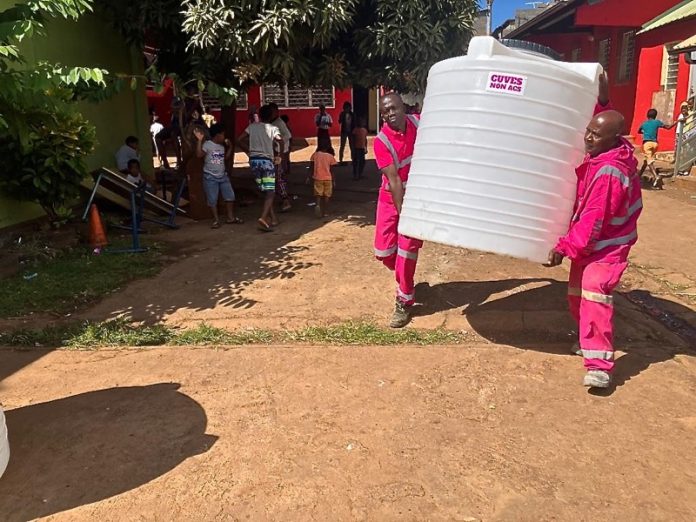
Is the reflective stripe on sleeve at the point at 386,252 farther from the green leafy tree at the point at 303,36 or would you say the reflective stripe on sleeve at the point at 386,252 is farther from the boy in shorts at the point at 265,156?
the boy in shorts at the point at 265,156

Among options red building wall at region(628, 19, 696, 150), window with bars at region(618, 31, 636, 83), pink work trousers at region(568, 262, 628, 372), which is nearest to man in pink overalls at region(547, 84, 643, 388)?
pink work trousers at region(568, 262, 628, 372)

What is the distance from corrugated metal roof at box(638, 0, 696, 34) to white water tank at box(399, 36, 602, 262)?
1130cm

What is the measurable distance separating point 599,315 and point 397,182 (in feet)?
5.60

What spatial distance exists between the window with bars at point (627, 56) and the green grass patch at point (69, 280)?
14.2m

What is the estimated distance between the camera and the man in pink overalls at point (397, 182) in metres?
4.41

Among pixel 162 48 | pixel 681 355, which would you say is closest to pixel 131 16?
pixel 162 48

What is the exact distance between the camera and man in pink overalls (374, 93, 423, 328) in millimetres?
4406

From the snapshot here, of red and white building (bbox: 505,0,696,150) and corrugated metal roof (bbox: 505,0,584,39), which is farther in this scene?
corrugated metal roof (bbox: 505,0,584,39)

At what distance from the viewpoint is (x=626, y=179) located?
3357 mm

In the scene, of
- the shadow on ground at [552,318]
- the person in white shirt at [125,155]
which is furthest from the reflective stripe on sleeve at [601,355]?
the person in white shirt at [125,155]

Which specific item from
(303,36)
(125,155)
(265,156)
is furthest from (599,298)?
(125,155)

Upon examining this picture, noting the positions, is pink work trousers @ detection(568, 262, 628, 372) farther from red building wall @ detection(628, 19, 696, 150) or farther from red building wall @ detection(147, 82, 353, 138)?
red building wall @ detection(147, 82, 353, 138)

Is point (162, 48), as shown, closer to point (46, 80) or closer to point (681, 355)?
point (46, 80)

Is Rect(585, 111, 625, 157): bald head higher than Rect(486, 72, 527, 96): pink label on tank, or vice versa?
Rect(486, 72, 527, 96): pink label on tank
